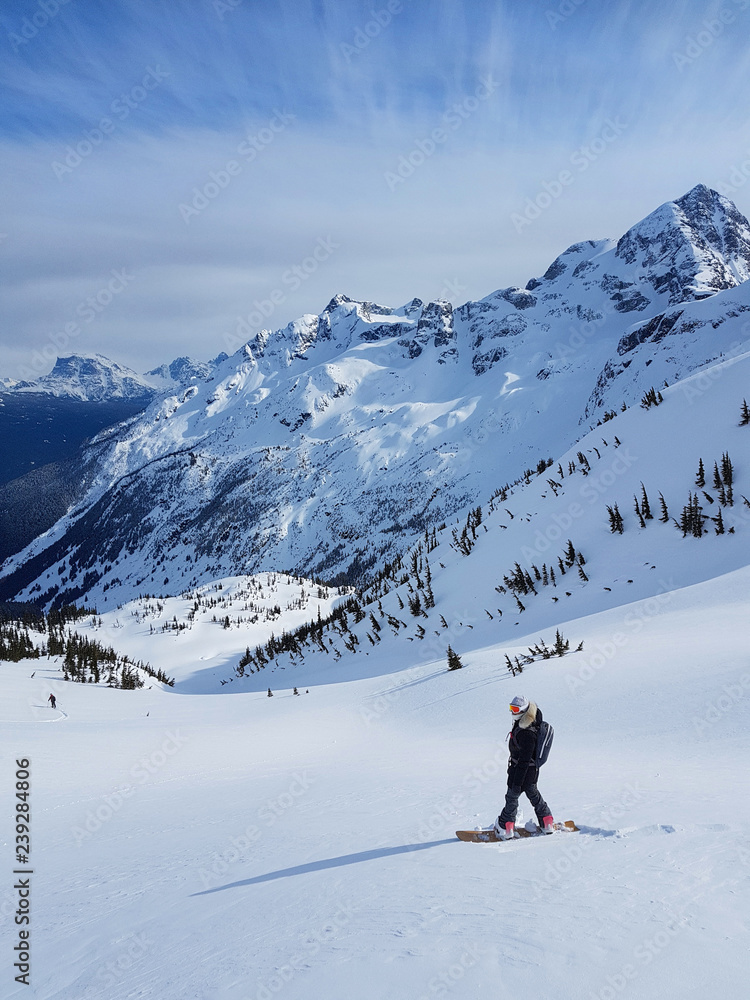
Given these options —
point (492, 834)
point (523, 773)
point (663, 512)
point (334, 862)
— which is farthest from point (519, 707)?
point (663, 512)

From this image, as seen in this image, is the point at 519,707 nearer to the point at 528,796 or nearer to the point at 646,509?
the point at 528,796

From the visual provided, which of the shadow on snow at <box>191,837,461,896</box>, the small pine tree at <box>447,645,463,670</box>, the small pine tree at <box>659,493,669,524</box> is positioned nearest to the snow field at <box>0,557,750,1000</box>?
the shadow on snow at <box>191,837,461,896</box>

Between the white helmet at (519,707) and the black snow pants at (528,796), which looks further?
the white helmet at (519,707)

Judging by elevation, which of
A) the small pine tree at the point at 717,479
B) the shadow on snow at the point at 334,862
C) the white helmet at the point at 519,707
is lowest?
the shadow on snow at the point at 334,862

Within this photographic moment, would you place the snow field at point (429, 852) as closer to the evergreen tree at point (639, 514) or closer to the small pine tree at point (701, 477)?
the evergreen tree at point (639, 514)

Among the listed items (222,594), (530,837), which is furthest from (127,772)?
(222,594)

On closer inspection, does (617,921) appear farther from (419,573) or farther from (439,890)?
(419,573)

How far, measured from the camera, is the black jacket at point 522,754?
589 cm

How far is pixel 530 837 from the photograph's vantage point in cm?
582

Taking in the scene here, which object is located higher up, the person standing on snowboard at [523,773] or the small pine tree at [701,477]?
the small pine tree at [701,477]

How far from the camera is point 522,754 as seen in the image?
5969 millimetres

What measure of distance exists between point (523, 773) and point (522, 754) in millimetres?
196

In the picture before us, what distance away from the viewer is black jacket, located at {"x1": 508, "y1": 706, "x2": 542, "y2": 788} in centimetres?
589

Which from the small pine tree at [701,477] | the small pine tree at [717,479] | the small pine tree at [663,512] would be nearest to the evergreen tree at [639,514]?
the small pine tree at [663,512]
